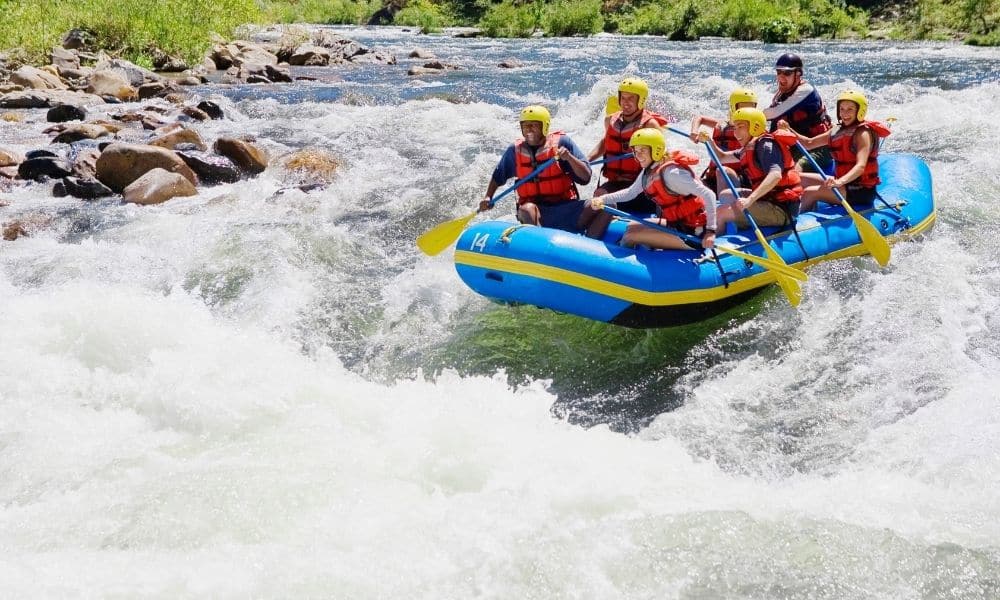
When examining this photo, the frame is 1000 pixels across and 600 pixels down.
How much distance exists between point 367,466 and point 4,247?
16.3 feet

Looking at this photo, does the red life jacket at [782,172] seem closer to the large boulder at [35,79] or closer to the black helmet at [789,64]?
the black helmet at [789,64]

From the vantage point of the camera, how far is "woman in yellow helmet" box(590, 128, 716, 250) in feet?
18.1

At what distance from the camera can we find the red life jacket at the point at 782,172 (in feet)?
19.8

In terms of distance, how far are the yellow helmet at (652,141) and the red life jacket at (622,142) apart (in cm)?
93

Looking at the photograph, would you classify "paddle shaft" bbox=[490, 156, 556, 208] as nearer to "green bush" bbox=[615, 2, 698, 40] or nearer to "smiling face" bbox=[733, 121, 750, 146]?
"smiling face" bbox=[733, 121, 750, 146]

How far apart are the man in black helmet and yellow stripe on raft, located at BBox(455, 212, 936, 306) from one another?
1.95 metres

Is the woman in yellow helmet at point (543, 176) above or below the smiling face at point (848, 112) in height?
below

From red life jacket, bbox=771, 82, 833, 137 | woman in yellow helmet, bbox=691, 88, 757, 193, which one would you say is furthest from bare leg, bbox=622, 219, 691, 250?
red life jacket, bbox=771, 82, 833, 137

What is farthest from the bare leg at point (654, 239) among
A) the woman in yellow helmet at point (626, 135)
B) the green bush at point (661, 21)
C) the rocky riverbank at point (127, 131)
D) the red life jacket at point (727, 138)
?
the green bush at point (661, 21)

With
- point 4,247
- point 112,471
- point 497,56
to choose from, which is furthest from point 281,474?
point 497,56

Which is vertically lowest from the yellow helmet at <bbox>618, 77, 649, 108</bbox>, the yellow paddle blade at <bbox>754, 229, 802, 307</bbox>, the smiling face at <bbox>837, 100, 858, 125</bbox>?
the yellow paddle blade at <bbox>754, 229, 802, 307</bbox>

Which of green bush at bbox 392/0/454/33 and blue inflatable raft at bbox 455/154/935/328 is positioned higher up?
blue inflatable raft at bbox 455/154/935/328

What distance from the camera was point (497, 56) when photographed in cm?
2353

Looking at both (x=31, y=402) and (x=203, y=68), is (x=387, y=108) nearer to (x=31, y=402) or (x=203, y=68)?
(x=203, y=68)
